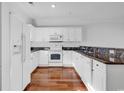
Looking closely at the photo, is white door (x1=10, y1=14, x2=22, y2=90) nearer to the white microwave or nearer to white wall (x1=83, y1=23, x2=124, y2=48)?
the white microwave

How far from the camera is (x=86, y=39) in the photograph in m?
7.36

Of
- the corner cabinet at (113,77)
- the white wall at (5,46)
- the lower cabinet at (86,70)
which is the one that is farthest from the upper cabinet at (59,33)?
the corner cabinet at (113,77)

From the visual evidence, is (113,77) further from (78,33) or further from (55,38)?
(55,38)

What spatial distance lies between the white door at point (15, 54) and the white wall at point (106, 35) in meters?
4.76

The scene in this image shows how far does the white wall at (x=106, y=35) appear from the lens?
692 centimetres

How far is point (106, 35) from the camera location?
709cm

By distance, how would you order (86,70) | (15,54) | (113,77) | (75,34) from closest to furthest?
(113,77)
(15,54)
(86,70)
(75,34)

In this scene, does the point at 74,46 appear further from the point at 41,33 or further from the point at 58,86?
the point at 58,86

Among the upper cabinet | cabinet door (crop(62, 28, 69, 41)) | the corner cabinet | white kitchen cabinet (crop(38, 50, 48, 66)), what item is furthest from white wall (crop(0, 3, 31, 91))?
A: cabinet door (crop(62, 28, 69, 41))

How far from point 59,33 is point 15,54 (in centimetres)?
450

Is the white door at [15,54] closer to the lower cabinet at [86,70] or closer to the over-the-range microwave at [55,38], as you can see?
the lower cabinet at [86,70]

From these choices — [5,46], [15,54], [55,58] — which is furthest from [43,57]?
[5,46]

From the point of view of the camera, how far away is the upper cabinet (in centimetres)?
717

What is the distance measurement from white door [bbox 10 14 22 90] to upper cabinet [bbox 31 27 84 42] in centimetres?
407
